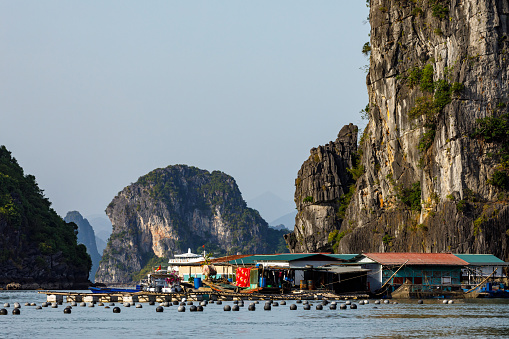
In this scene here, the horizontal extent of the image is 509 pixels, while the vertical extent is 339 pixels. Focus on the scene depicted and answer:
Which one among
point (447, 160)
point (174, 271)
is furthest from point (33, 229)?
point (447, 160)

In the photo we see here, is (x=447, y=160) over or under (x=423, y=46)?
under

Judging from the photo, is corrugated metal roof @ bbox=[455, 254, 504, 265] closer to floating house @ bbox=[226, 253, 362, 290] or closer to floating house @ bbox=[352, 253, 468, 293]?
floating house @ bbox=[352, 253, 468, 293]

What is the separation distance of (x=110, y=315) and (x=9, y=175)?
431ft

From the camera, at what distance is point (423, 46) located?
106 meters

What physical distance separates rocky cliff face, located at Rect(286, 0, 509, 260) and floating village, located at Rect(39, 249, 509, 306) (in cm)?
873

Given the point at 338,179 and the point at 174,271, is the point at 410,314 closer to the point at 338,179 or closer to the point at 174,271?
the point at 174,271

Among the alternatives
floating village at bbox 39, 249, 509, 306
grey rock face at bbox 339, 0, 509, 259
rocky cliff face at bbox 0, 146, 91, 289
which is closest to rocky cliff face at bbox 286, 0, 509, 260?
grey rock face at bbox 339, 0, 509, 259

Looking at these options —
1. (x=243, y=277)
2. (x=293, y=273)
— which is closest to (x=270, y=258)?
(x=293, y=273)

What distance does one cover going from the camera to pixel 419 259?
78125mm

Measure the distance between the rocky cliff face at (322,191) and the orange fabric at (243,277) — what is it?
59.2m

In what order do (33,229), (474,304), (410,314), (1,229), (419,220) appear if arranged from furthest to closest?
(33,229) → (1,229) → (419,220) → (474,304) → (410,314)

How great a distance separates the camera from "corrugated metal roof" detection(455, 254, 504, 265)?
259 feet

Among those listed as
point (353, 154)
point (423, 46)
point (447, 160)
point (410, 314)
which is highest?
point (423, 46)

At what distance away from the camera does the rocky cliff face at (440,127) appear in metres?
91.2
